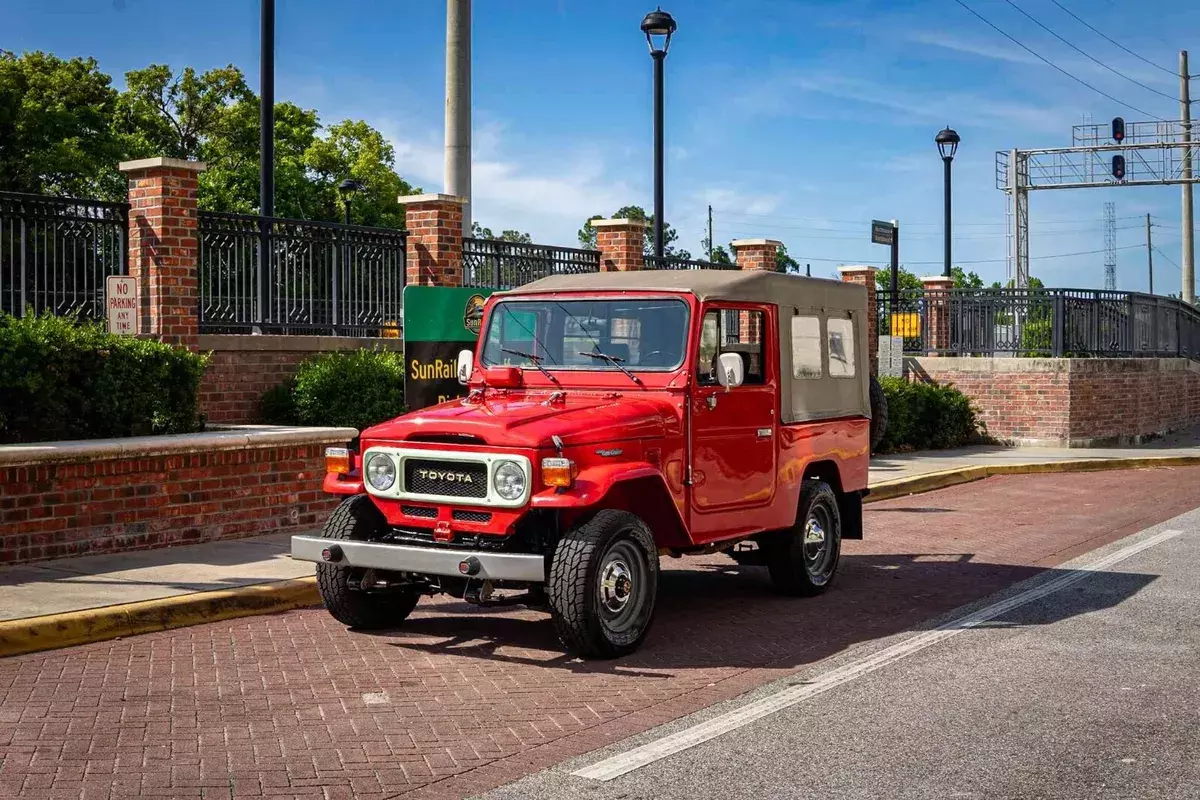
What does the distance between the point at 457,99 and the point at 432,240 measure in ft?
16.8

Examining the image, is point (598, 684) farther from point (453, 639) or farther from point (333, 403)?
point (333, 403)

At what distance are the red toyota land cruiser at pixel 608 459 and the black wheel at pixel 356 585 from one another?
1cm

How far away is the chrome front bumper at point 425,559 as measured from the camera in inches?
287

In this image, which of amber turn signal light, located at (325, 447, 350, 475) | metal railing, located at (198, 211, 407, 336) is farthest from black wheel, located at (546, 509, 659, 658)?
metal railing, located at (198, 211, 407, 336)

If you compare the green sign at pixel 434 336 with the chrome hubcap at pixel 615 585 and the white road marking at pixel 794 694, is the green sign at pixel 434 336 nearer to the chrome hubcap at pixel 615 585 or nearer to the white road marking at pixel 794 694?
the chrome hubcap at pixel 615 585

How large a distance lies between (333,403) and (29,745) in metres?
8.55

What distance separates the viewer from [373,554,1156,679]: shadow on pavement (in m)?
7.99

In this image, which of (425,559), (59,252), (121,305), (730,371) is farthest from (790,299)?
(59,252)

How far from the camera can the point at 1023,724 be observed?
645 centimetres

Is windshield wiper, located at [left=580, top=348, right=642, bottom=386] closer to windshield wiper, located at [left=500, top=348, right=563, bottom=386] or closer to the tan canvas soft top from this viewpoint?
windshield wiper, located at [left=500, top=348, right=563, bottom=386]

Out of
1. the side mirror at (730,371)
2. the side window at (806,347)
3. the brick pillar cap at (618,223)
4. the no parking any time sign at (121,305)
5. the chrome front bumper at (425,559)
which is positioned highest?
the brick pillar cap at (618,223)

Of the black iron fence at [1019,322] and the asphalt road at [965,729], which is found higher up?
the black iron fence at [1019,322]

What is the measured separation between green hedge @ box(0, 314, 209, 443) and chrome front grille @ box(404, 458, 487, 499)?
14.5ft

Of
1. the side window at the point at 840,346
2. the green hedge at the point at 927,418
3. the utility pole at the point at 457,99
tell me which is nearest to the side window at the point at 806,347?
the side window at the point at 840,346
